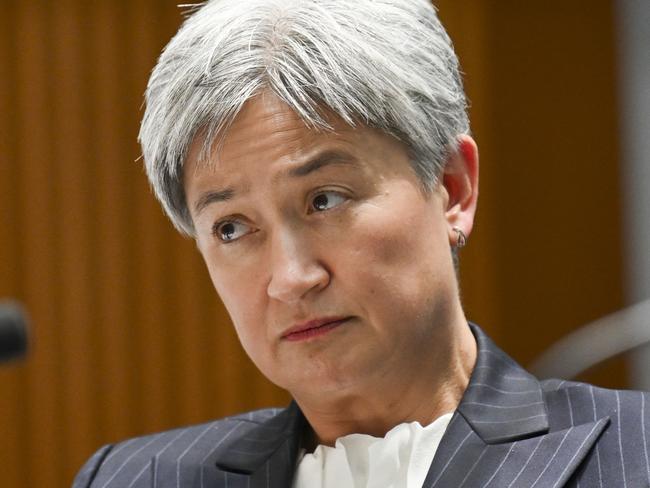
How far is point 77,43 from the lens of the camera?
3.63m

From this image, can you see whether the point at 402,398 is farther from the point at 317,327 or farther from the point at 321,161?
the point at 321,161

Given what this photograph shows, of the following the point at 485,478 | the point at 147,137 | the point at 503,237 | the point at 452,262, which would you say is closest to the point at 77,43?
the point at 503,237

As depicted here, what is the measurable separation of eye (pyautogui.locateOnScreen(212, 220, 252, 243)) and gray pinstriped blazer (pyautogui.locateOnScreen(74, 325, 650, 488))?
1.20 ft

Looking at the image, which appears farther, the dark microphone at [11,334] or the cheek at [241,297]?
the cheek at [241,297]

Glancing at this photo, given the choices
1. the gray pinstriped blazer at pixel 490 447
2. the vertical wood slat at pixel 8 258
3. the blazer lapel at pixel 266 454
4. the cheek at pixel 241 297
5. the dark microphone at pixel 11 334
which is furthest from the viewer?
the vertical wood slat at pixel 8 258

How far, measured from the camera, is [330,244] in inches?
64.5

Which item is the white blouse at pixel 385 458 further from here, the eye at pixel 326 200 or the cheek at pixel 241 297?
the eye at pixel 326 200

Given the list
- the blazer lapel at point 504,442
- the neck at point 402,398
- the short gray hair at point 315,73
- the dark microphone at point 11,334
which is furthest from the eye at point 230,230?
the dark microphone at point 11,334

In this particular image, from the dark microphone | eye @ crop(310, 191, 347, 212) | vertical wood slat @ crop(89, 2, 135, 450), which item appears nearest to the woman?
eye @ crop(310, 191, 347, 212)

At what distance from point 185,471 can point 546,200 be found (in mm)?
2308

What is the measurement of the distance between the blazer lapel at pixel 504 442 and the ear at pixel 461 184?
0.78 ft

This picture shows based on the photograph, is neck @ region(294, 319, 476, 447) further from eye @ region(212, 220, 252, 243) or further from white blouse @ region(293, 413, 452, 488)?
eye @ region(212, 220, 252, 243)

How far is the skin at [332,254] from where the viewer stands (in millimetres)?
1638

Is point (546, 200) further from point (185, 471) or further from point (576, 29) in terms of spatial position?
point (185, 471)
